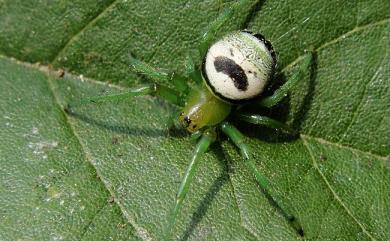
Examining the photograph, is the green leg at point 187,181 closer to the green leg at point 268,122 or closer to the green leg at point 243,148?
the green leg at point 243,148

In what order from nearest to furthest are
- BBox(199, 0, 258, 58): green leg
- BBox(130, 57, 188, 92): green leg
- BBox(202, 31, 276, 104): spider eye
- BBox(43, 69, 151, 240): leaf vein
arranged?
BBox(43, 69, 151, 240): leaf vein < BBox(202, 31, 276, 104): spider eye < BBox(199, 0, 258, 58): green leg < BBox(130, 57, 188, 92): green leg

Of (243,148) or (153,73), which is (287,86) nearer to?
(243,148)

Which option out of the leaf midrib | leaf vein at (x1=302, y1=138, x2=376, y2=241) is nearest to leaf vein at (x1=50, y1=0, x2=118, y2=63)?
the leaf midrib

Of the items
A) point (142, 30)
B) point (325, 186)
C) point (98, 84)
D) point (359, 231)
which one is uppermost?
point (142, 30)

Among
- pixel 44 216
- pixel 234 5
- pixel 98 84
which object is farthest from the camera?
pixel 98 84

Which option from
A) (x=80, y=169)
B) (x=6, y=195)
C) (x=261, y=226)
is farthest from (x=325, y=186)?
(x=6, y=195)

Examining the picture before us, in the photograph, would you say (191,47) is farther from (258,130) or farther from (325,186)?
(325,186)

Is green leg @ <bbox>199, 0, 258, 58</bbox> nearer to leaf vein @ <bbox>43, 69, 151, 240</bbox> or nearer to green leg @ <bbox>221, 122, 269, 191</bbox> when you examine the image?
green leg @ <bbox>221, 122, 269, 191</bbox>

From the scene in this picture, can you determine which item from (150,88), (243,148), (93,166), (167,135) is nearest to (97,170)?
(93,166)
